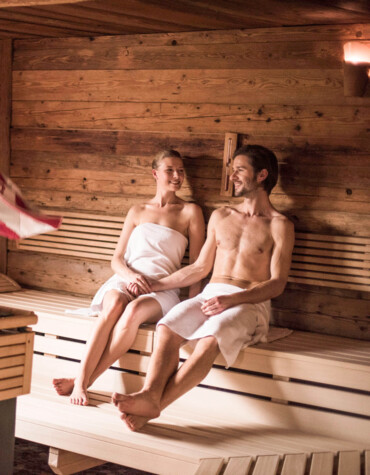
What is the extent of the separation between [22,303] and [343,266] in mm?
2287

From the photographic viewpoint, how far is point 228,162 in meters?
4.73

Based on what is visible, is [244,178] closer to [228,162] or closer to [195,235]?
[228,162]

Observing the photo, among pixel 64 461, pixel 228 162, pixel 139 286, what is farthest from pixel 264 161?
pixel 64 461

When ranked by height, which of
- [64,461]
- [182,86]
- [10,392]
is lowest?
[64,461]

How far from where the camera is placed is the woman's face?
4.69 metres

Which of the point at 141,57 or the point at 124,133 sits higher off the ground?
the point at 141,57

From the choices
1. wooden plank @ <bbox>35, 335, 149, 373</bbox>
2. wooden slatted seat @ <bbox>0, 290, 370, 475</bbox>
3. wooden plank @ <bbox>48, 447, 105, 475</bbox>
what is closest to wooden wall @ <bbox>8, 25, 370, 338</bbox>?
wooden slatted seat @ <bbox>0, 290, 370, 475</bbox>

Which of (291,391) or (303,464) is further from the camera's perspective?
(291,391)

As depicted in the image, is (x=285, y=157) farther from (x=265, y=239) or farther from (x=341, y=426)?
(x=341, y=426)

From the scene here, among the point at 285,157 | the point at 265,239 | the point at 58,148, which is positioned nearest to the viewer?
the point at 265,239

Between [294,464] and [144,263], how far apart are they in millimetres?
1862

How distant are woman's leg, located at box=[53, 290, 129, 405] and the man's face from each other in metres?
1.02

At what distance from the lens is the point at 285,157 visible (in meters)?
4.60

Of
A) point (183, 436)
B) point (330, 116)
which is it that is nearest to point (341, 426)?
point (183, 436)
